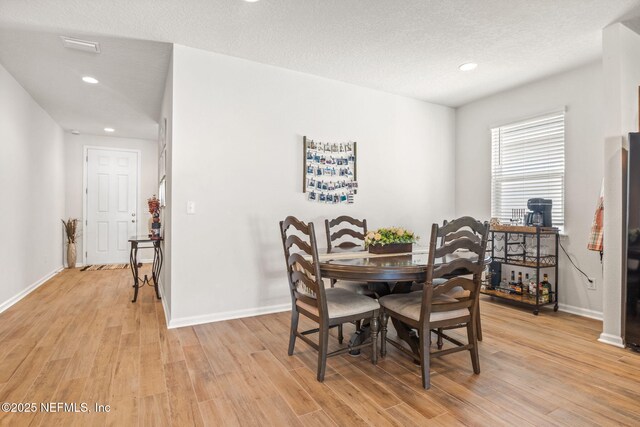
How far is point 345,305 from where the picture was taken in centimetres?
217

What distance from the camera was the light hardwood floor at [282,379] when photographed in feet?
5.62

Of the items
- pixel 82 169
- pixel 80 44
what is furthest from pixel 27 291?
pixel 80 44

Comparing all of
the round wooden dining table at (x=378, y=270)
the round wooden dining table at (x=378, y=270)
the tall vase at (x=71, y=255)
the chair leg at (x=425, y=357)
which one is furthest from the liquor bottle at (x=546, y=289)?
the tall vase at (x=71, y=255)

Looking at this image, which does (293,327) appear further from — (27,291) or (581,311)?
(27,291)

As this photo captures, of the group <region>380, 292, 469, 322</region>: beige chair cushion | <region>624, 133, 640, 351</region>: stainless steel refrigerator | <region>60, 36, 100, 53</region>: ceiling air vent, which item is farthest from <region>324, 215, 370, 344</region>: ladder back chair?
<region>60, 36, 100, 53</region>: ceiling air vent

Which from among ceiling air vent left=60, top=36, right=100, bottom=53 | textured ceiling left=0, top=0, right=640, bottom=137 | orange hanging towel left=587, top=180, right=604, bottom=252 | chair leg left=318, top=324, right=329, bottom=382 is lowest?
chair leg left=318, top=324, right=329, bottom=382

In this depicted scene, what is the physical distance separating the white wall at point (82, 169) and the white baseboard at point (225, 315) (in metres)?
4.57

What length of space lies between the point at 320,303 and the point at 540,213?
9.36 ft

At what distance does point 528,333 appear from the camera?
2.88 m

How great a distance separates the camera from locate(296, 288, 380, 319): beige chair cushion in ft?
6.97

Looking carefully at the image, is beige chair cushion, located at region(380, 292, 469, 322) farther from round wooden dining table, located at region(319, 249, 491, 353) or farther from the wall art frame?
the wall art frame

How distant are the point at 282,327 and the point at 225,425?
1401mm

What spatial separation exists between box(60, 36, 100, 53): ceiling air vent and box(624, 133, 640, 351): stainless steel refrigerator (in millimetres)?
4458

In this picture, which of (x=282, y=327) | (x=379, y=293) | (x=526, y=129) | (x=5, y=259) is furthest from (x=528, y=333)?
(x=5, y=259)
